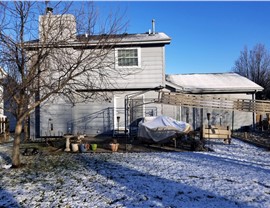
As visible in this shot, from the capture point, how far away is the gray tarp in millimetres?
12094

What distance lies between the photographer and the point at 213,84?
18.6 m

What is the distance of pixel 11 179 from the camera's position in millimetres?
7012

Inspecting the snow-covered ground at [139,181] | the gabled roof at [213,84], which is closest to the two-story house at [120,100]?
the gabled roof at [213,84]

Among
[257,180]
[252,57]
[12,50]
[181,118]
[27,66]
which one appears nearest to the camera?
[257,180]

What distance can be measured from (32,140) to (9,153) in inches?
173

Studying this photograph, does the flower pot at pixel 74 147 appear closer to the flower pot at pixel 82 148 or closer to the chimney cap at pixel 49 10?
the flower pot at pixel 82 148

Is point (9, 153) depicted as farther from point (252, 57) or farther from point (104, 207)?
point (252, 57)

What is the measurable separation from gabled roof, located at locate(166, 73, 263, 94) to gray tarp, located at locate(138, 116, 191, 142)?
3.69 m

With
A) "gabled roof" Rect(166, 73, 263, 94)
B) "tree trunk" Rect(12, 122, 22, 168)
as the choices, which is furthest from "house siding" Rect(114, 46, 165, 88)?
"tree trunk" Rect(12, 122, 22, 168)

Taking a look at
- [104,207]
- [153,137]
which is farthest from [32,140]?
[104,207]

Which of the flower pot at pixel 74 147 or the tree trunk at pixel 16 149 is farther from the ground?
the tree trunk at pixel 16 149

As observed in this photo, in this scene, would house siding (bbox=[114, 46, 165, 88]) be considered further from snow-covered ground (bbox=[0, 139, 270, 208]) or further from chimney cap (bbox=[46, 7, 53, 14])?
chimney cap (bbox=[46, 7, 53, 14])

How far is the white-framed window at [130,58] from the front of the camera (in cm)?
1495

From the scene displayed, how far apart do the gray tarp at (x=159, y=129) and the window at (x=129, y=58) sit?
372 cm
